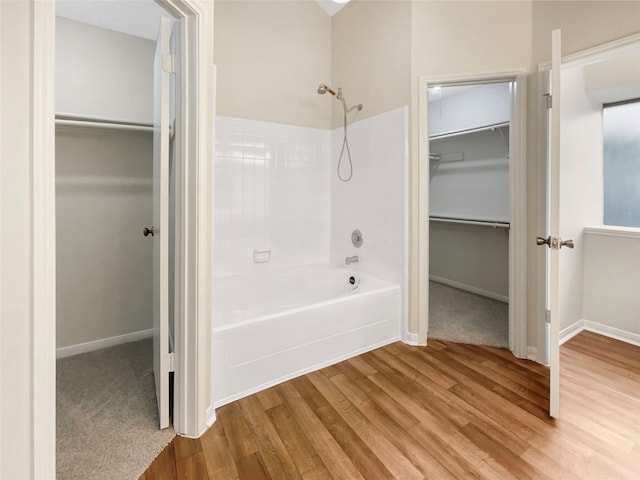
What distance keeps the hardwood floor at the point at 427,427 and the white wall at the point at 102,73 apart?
7.38ft

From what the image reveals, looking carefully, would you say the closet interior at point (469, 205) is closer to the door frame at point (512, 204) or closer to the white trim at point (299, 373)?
the door frame at point (512, 204)

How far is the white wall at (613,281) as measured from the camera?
234 cm

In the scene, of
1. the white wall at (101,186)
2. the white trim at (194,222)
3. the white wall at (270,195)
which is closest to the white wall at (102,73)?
the white wall at (101,186)

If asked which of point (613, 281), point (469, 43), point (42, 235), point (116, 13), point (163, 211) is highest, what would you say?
point (116, 13)

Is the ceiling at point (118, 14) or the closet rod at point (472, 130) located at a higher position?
the ceiling at point (118, 14)

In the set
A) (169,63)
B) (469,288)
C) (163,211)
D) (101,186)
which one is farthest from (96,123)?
(469,288)

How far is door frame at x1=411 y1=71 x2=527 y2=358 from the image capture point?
2.05 meters

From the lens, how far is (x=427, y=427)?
148 cm

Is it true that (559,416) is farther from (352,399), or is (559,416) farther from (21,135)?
(21,135)

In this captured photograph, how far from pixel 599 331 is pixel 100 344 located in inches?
159

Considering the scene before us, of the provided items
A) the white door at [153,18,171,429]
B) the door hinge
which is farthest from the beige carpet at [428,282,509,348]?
the door hinge

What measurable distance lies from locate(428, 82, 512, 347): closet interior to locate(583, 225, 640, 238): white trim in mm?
719

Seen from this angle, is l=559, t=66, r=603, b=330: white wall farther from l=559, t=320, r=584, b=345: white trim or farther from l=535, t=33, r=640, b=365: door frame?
l=535, t=33, r=640, b=365: door frame

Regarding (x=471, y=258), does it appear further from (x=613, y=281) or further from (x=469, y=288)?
(x=613, y=281)
